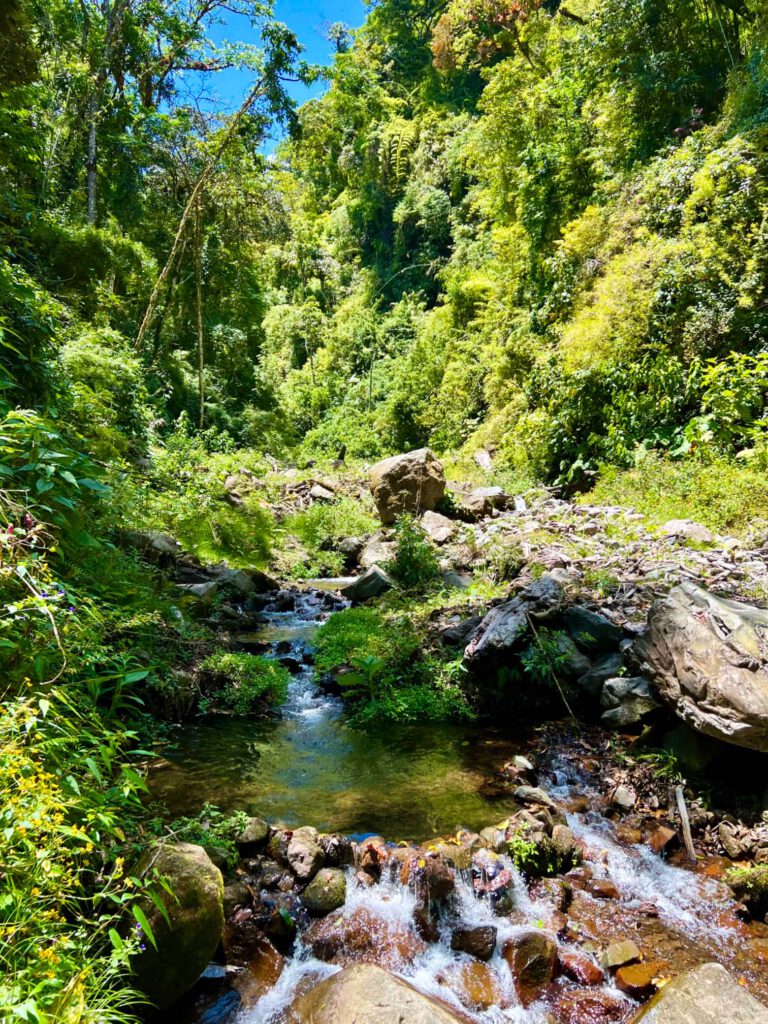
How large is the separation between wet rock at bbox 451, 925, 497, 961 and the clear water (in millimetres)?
881

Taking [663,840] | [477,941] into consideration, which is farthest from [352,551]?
[477,941]

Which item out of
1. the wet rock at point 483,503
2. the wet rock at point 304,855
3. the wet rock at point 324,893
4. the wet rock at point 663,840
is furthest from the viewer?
the wet rock at point 483,503

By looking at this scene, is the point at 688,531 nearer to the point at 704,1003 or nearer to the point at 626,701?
the point at 626,701

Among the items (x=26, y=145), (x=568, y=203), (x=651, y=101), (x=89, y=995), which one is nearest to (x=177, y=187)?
(x=26, y=145)

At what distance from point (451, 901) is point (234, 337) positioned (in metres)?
21.7

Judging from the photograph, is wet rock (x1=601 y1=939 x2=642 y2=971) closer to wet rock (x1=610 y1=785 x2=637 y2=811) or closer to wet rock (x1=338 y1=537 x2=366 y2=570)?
wet rock (x1=610 y1=785 x2=637 y2=811)

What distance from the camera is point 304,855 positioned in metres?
3.50

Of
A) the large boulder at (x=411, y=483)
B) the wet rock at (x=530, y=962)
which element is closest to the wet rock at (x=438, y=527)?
the large boulder at (x=411, y=483)

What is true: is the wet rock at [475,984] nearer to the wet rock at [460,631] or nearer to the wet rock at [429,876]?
the wet rock at [429,876]

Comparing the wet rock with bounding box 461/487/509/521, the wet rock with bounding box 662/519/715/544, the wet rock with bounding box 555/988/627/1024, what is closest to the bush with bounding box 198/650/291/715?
the wet rock with bounding box 555/988/627/1024

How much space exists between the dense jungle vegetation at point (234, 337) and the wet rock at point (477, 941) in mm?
1804

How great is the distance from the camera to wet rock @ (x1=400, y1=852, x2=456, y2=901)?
334 cm

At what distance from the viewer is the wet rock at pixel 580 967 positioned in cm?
291

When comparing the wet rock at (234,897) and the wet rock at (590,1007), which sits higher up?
the wet rock at (234,897)
